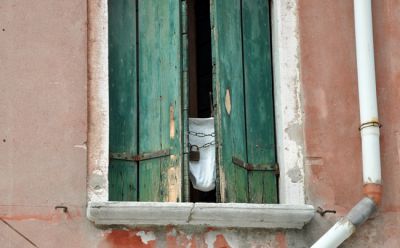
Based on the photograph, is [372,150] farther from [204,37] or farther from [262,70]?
[204,37]

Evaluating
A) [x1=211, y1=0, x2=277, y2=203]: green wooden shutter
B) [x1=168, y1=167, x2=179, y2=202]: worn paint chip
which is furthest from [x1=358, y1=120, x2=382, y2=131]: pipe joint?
[x1=168, y1=167, x2=179, y2=202]: worn paint chip

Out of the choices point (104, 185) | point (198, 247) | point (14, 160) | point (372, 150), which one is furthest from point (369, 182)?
point (14, 160)

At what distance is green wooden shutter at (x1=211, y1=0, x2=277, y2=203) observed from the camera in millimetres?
7367

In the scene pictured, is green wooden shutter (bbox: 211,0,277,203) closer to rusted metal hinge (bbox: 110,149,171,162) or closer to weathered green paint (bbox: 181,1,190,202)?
weathered green paint (bbox: 181,1,190,202)

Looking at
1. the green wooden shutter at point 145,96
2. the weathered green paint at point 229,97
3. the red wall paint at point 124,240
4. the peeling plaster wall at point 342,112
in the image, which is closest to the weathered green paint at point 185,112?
the green wooden shutter at point 145,96

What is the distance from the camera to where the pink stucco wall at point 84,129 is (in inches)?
273

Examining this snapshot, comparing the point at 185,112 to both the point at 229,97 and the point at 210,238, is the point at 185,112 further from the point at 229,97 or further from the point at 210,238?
the point at 210,238

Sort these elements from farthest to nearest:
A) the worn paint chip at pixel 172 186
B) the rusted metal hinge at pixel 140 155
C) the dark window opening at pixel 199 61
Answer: the dark window opening at pixel 199 61 → the rusted metal hinge at pixel 140 155 → the worn paint chip at pixel 172 186

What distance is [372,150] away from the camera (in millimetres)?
7305

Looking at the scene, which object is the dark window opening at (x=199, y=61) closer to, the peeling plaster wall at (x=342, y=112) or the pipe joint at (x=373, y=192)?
the peeling plaster wall at (x=342, y=112)

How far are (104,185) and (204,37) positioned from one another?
240cm

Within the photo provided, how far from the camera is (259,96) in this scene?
25.3ft

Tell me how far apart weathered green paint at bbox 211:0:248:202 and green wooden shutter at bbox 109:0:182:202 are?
0.87ft

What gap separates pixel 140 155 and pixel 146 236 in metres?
0.63
